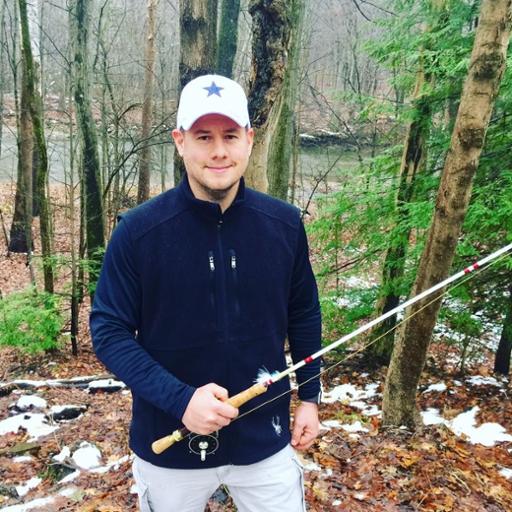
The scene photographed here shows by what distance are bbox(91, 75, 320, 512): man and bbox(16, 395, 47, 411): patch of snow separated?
5.07 metres

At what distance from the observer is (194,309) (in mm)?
2029

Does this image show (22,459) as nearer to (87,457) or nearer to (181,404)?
(87,457)

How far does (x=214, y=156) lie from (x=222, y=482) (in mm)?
1489

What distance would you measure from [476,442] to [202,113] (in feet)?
15.6

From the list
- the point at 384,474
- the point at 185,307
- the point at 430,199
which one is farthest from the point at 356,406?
the point at 185,307

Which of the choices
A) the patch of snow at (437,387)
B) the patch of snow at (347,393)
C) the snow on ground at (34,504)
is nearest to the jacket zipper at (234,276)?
the snow on ground at (34,504)

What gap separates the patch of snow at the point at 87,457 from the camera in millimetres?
4742

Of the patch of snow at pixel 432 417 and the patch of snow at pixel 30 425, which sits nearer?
the patch of snow at pixel 432 417

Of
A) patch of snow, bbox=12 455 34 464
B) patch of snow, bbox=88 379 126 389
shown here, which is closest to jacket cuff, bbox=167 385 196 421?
patch of snow, bbox=12 455 34 464

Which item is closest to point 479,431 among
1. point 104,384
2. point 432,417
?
point 432,417

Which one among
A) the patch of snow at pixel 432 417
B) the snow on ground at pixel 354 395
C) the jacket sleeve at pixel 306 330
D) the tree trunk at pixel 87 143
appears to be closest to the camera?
the jacket sleeve at pixel 306 330

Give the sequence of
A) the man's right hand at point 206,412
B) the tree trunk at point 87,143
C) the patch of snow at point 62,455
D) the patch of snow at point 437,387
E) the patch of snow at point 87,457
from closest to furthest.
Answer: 1. the man's right hand at point 206,412
2. the patch of snow at point 87,457
3. the patch of snow at point 62,455
4. the patch of snow at point 437,387
5. the tree trunk at point 87,143

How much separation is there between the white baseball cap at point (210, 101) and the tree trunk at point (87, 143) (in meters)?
7.45

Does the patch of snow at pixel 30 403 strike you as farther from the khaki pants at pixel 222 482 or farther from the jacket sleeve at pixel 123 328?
the jacket sleeve at pixel 123 328
